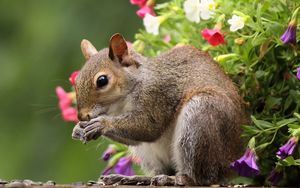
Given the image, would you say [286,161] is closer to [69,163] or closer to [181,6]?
[181,6]

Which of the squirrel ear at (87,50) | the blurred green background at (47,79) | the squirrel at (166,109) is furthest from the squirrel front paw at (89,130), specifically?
the blurred green background at (47,79)

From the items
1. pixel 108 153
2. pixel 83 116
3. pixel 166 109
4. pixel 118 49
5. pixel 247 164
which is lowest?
pixel 247 164

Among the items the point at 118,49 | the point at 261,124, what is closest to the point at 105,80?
the point at 118,49

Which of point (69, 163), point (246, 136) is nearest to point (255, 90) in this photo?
point (246, 136)

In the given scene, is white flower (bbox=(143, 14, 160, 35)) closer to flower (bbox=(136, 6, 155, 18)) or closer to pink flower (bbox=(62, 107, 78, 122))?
flower (bbox=(136, 6, 155, 18))

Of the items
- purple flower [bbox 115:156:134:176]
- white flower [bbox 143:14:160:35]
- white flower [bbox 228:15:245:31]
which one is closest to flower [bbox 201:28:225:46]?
white flower [bbox 228:15:245:31]

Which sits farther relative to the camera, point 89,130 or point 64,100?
point 64,100

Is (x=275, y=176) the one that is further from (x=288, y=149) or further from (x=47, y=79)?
(x=47, y=79)
